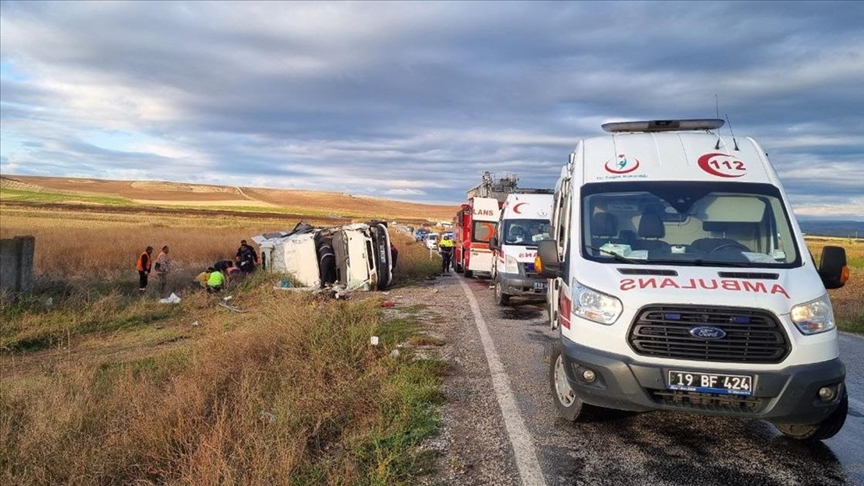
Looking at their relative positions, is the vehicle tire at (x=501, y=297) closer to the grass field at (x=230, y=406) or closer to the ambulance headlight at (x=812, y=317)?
the grass field at (x=230, y=406)

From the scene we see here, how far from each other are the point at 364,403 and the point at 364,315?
4.74 m

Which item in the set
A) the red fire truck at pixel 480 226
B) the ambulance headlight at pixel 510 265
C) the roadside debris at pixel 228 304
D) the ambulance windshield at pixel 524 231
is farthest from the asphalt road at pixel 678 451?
the red fire truck at pixel 480 226

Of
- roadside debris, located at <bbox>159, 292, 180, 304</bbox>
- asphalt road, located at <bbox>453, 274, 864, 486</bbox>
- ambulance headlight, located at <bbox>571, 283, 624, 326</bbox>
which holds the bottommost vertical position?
roadside debris, located at <bbox>159, 292, 180, 304</bbox>

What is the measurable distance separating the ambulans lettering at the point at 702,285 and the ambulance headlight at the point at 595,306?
0.45ft

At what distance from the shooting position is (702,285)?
14.1ft

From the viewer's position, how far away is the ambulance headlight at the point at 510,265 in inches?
487

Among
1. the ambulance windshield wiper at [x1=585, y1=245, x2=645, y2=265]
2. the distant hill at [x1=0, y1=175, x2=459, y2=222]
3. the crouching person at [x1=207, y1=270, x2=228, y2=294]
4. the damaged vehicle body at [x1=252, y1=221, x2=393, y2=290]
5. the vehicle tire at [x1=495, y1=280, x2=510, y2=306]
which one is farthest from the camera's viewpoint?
the distant hill at [x1=0, y1=175, x2=459, y2=222]

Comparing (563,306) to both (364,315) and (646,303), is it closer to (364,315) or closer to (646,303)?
(646,303)

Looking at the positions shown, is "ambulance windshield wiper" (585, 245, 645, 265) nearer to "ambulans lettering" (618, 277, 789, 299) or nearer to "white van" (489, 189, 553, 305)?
"ambulans lettering" (618, 277, 789, 299)

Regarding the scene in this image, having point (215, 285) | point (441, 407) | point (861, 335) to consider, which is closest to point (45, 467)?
point (441, 407)

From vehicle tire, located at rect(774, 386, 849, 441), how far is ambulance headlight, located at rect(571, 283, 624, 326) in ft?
5.55

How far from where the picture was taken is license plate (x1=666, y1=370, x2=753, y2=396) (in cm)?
410

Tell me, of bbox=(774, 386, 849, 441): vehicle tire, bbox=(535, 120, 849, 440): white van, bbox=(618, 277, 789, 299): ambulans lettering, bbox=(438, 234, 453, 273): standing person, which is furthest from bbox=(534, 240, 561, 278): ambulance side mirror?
bbox=(438, 234, 453, 273): standing person

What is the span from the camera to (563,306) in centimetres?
521
